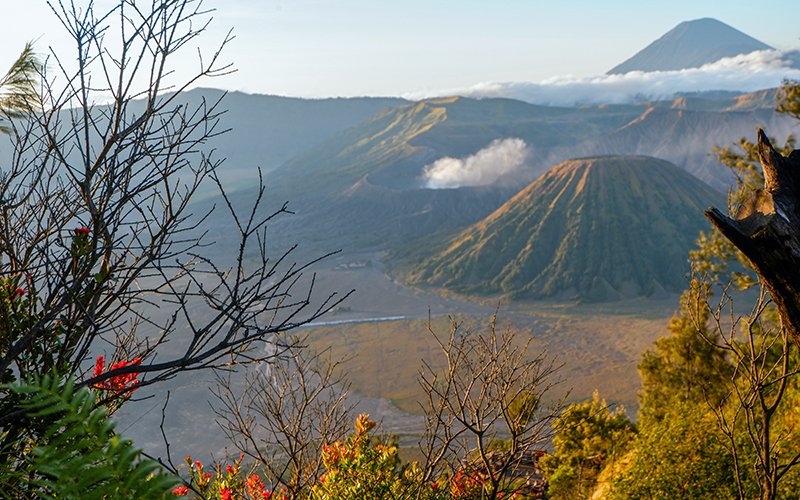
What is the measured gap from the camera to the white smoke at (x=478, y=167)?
4808 inches

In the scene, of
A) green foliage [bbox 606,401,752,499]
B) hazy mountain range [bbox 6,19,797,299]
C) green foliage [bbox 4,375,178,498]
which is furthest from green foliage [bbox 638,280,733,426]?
hazy mountain range [bbox 6,19,797,299]

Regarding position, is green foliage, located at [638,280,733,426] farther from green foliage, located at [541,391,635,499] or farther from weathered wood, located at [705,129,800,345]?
weathered wood, located at [705,129,800,345]

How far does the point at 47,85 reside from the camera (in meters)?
3.55

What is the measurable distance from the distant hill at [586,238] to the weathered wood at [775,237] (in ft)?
225

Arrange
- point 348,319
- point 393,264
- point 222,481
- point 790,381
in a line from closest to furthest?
point 222,481 → point 790,381 → point 348,319 → point 393,264

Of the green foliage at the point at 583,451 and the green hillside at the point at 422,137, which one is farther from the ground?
the green hillside at the point at 422,137

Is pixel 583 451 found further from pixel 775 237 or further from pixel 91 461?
pixel 91 461

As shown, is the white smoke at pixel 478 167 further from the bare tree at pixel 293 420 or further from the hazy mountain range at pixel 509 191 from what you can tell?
the bare tree at pixel 293 420

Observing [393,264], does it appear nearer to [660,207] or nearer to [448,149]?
[660,207]

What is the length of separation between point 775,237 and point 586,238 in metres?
81.6

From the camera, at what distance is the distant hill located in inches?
2881

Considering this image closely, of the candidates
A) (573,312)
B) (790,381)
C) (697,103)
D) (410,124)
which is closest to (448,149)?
(410,124)

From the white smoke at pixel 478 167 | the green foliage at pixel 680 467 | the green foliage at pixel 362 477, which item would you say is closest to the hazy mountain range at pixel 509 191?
the white smoke at pixel 478 167

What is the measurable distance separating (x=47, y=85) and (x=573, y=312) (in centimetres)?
6469
